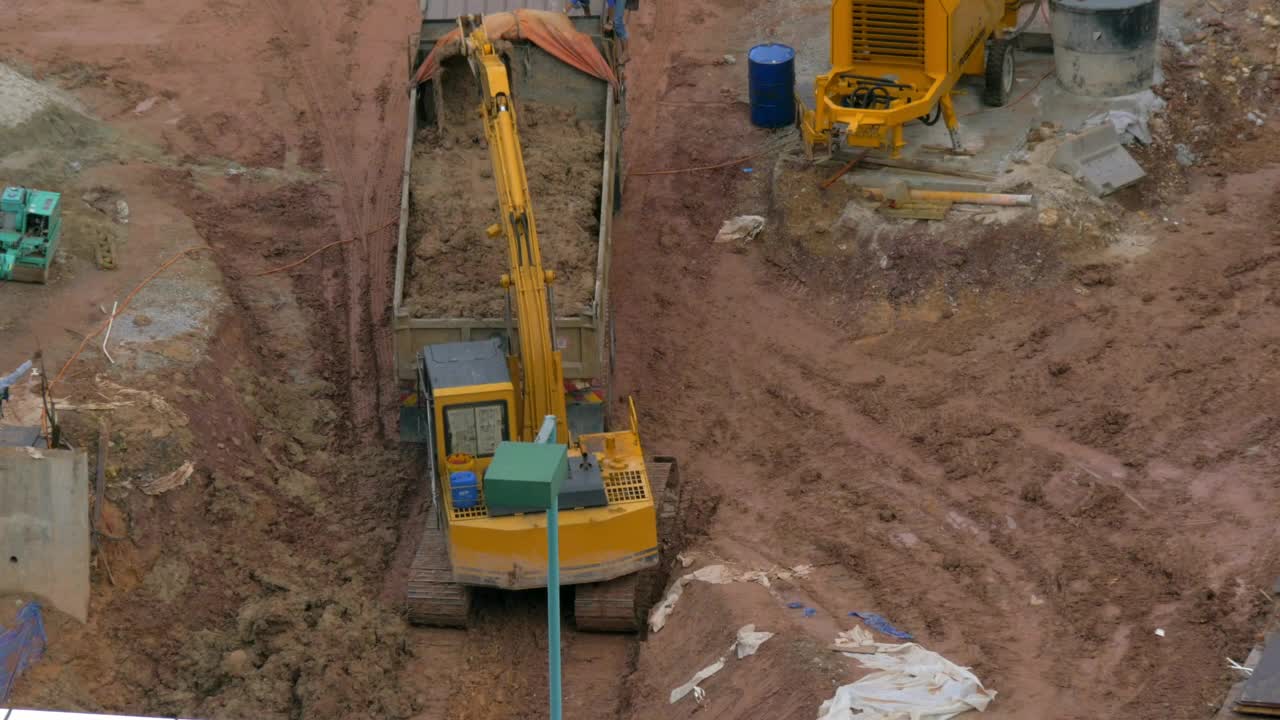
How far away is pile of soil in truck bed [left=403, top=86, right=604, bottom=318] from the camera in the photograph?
58.9 ft

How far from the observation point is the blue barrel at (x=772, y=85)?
23781 mm

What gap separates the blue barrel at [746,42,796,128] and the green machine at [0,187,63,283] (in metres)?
9.14

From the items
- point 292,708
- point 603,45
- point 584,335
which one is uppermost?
point 603,45

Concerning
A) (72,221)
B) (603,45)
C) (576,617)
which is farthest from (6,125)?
(576,617)

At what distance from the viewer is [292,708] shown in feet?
50.8

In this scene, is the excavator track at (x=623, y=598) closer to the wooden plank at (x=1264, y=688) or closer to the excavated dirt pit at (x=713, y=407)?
the excavated dirt pit at (x=713, y=407)

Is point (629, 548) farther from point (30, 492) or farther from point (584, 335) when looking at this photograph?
point (30, 492)

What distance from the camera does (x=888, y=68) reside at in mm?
21766

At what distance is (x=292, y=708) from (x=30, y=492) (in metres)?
3.02

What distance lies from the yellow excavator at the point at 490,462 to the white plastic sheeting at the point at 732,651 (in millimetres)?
1193

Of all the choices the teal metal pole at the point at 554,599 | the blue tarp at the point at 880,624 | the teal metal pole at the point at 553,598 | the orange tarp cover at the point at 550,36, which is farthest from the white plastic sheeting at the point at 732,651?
the orange tarp cover at the point at 550,36

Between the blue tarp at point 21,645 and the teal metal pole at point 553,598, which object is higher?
the teal metal pole at point 553,598

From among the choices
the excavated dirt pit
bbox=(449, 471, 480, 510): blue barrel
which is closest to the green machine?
the excavated dirt pit

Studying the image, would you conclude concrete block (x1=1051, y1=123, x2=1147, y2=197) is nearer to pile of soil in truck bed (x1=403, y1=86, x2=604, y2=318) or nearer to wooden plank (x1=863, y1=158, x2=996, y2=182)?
wooden plank (x1=863, y1=158, x2=996, y2=182)
